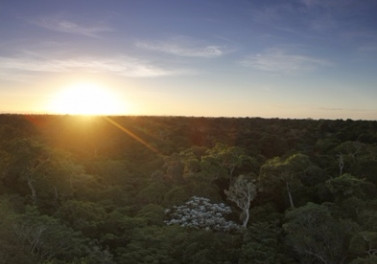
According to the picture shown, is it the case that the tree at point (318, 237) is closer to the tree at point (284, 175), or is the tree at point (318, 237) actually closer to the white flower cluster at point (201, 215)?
the white flower cluster at point (201, 215)

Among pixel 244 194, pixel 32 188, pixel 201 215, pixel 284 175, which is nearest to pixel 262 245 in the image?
pixel 201 215

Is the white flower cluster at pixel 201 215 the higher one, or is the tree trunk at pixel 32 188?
the tree trunk at pixel 32 188

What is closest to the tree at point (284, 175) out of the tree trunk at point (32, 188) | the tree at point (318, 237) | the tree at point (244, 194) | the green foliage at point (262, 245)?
the tree at point (244, 194)

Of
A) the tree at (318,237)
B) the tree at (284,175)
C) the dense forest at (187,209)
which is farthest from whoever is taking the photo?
the tree at (284,175)

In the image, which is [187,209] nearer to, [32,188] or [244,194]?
[244,194]

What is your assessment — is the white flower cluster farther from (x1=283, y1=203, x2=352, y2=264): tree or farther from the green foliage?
(x1=283, y1=203, x2=352, y2=264): tree
